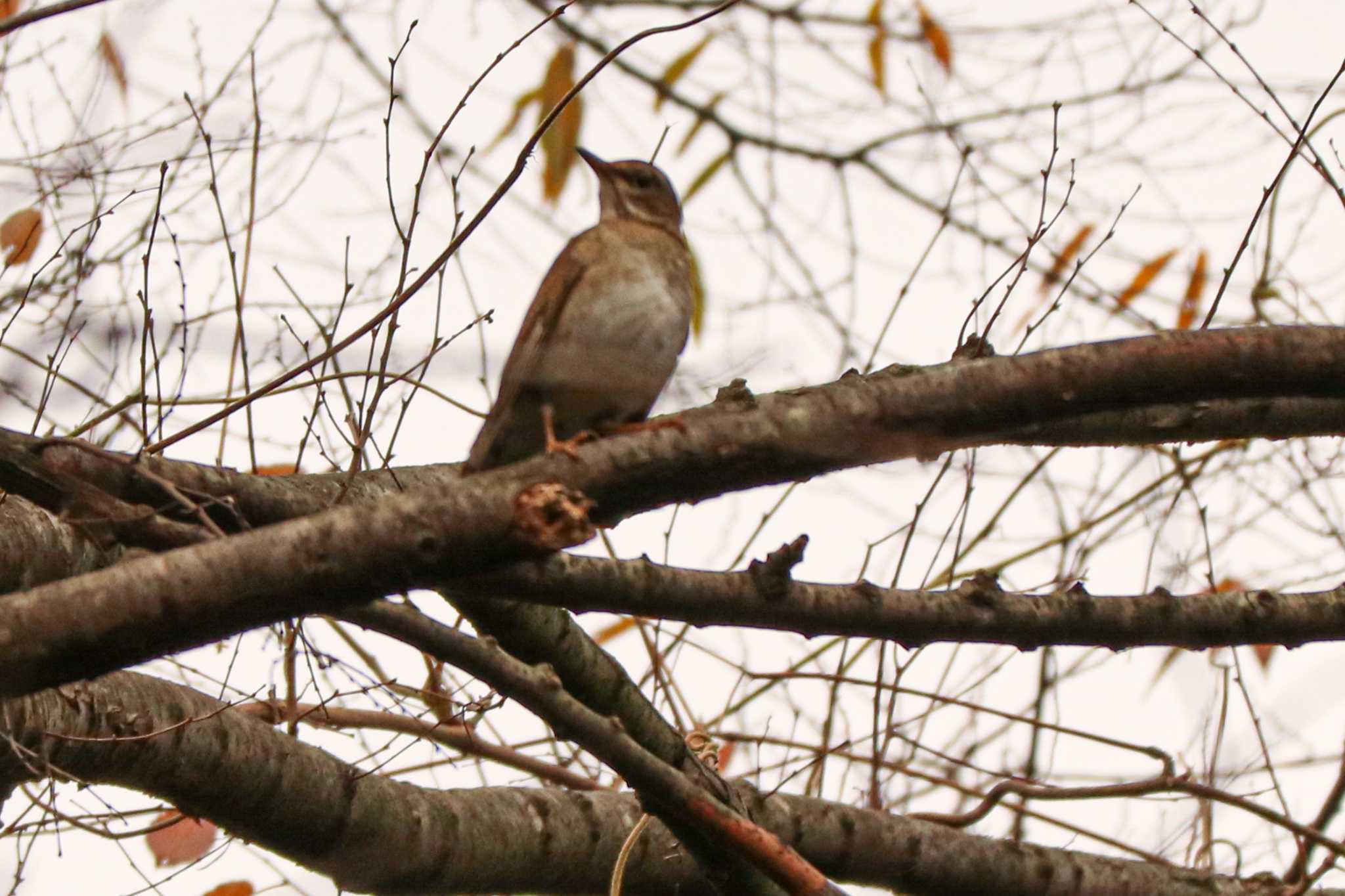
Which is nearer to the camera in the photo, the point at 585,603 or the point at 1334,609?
the point at 585,603

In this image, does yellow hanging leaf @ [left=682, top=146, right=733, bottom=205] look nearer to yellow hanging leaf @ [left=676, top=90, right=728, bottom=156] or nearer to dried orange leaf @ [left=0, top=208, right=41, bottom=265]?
yellow hanging leaf @ [left=676, top=90, right=728, bottom=156]

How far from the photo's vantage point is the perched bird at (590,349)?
16.6 ft

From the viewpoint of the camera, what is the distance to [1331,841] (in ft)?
15.6

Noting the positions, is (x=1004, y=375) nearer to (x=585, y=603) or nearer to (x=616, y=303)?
(x=585, y=603)

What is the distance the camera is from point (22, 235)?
5.59m

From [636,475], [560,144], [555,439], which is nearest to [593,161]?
[560,144]

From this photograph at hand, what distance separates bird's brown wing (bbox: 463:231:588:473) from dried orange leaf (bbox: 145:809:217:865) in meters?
1.51

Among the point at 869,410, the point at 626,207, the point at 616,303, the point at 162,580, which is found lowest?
the point at 162,580

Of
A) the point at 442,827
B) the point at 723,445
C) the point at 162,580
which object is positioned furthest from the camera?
the point at 442,827

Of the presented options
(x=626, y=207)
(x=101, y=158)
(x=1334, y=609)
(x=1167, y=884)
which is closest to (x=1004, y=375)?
(x=1334, y=609)

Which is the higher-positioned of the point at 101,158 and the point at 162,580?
the point at 101,158

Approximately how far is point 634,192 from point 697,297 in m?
0.55

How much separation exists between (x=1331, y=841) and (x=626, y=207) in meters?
3.73

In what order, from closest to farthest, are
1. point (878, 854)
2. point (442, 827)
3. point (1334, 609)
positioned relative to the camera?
1. point (1334, 609)
2. point (442, 827)
3. point (878, 854)
